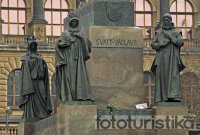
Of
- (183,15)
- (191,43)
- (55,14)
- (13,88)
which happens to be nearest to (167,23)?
(13,88)

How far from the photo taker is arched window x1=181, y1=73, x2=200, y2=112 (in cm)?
7100

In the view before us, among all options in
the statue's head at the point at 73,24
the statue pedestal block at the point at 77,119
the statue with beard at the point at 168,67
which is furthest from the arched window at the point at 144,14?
the statue pedestal block at the point at 77,119

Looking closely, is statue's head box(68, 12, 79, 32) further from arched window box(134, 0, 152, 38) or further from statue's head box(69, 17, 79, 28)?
arched window box(134, 0, 152, 38)

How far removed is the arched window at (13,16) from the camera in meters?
93.9

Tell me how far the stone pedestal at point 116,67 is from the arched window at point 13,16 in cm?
6409

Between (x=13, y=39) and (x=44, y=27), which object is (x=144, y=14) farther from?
(x=13, y=39)

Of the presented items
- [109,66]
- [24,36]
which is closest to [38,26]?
[24,36]

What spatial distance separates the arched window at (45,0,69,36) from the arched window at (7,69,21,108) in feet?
16.8

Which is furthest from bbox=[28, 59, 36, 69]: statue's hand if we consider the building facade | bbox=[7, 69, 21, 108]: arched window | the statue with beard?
bbox=[7, 69, 21, 108]: arched window

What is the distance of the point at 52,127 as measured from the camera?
93.6 ft

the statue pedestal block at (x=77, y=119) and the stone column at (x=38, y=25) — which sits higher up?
the stone column at (x=38, y=25)

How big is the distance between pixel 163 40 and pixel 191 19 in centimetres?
7075

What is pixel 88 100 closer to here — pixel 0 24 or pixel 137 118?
pixel 137 118

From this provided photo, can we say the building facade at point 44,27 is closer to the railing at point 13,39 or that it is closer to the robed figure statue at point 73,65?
the railing at point 13,39
